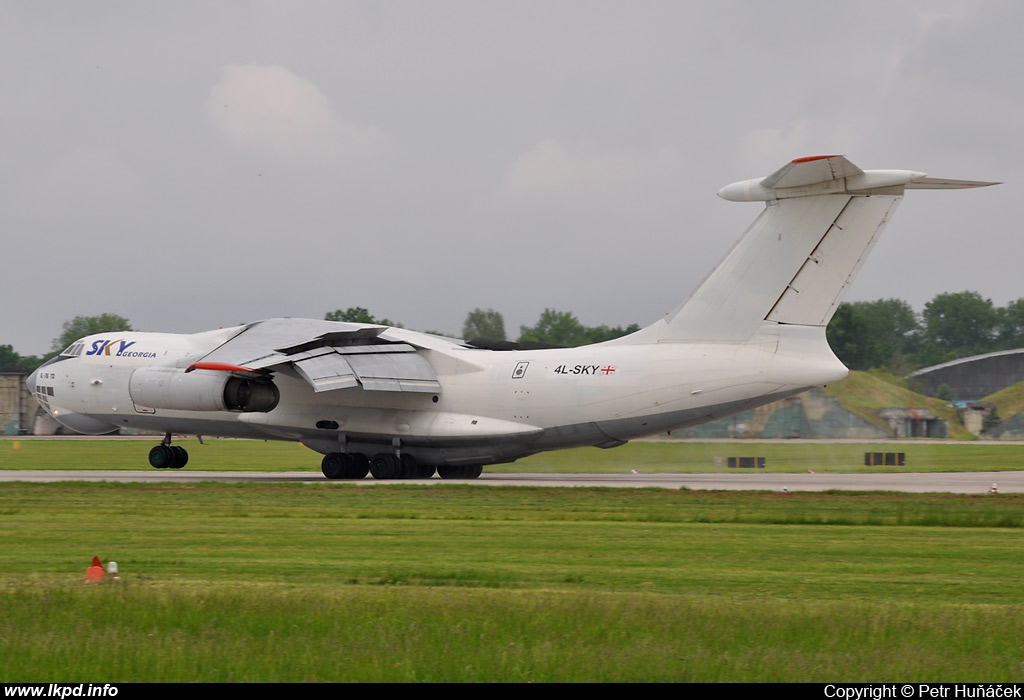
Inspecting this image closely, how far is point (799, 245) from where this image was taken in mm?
21688

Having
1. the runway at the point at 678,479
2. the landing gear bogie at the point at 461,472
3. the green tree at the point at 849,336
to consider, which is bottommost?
the runway at the point at 678,479

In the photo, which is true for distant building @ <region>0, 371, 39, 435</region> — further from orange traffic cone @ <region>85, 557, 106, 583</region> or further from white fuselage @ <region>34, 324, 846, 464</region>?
orange traffic cone @ <region>85, 557, 106, 583</region>

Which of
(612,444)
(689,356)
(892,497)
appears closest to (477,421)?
(612,444)

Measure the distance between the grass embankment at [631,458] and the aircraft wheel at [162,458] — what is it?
9.30 feet

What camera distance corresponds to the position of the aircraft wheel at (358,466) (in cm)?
2684

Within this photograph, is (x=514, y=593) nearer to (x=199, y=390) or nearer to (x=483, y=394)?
(x=483, y=394)

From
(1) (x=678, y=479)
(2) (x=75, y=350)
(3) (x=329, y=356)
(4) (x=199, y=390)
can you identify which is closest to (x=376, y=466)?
(3) (x=329, y=356)

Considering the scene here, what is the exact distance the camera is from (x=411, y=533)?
49.2ft

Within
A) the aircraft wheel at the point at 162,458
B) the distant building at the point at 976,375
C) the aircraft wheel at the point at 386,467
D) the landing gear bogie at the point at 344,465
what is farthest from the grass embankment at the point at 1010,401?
the aircraft wheel at the point at 162,458

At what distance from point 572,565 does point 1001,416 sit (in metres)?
53.8

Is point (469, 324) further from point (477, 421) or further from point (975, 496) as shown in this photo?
point (975, 496)

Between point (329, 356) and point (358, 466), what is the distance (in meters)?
2.94

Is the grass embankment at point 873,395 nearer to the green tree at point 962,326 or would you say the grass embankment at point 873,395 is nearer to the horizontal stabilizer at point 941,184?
the horizontal stabilizer at point 941,184

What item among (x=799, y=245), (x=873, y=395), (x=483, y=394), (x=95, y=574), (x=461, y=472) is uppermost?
(x=799, y=245)
